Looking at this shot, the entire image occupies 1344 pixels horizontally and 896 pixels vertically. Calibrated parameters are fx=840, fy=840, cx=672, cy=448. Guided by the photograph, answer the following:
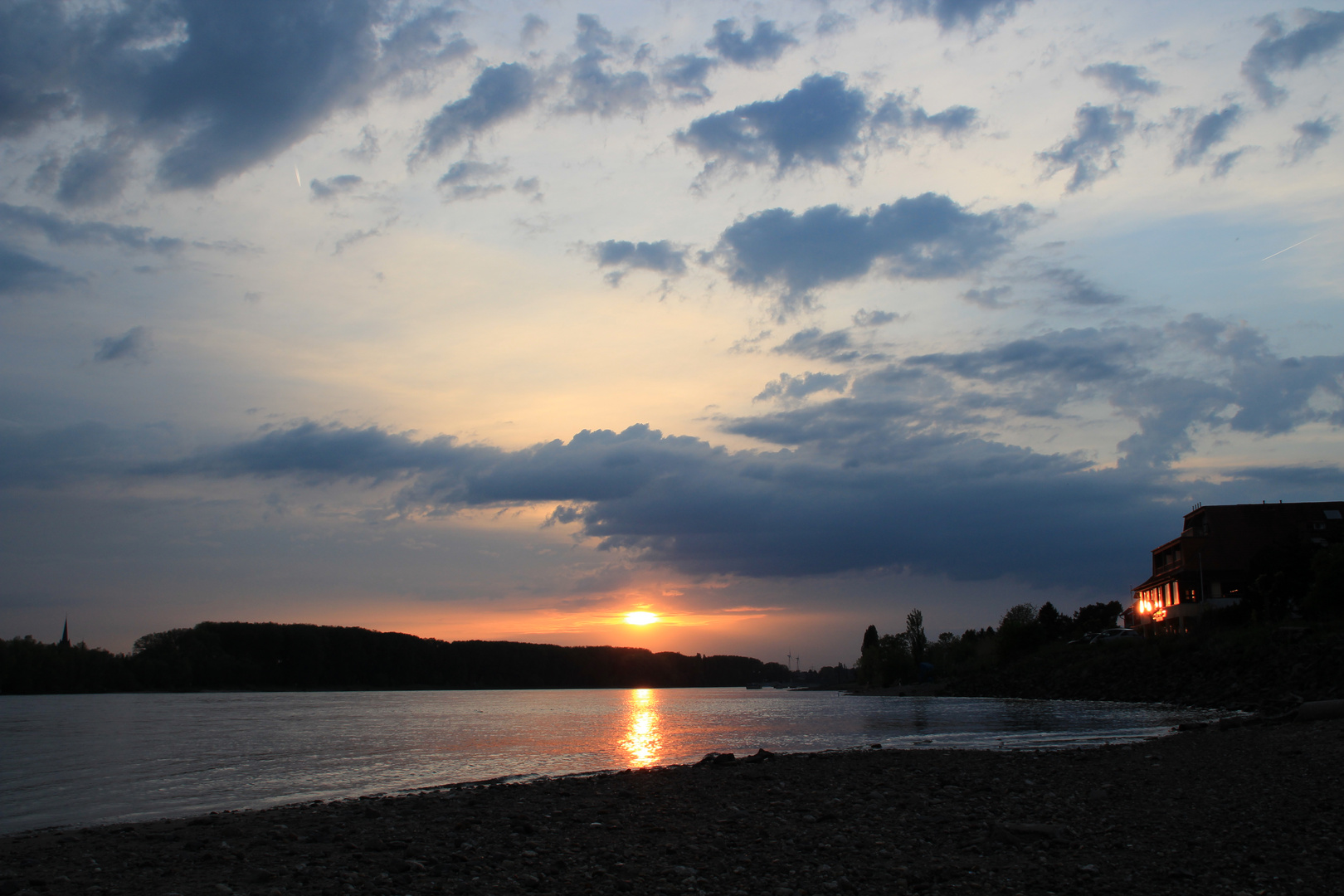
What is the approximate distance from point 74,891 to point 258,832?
4.04m

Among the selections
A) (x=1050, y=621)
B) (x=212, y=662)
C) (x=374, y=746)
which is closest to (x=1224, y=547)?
(x=1050, y=621)

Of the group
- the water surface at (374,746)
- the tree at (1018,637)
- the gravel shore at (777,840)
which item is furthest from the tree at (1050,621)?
the gravel shore at (777,840)

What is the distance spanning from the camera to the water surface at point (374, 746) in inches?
894

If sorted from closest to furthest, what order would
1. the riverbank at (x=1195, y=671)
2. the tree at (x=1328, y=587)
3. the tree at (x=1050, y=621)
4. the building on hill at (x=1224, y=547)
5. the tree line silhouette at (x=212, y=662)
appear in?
the riverbank at (x=1195, y=671) < the tree at (x=1328, y=587) < the building on hill at (x=1224, y=547) < the tree at (x=1050, y=621) < the tree line silhouette at (x=212, y=662)

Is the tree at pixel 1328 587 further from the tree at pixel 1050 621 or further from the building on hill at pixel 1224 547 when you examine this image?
the tree at pixel 1050 621

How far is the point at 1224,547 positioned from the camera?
80875mm

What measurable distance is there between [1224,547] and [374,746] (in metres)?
79.2

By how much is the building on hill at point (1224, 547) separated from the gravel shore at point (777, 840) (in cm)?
6778

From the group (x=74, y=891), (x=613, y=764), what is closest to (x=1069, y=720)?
(x=613, y=764)

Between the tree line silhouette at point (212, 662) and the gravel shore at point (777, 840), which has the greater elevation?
the gravel shore at point (777, 840)

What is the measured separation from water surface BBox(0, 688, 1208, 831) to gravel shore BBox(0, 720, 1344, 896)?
6.12 m

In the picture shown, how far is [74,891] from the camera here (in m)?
10.3

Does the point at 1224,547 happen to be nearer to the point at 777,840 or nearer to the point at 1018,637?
the point at 1018,637

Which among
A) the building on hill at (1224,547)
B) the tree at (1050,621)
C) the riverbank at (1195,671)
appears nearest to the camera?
the riverbank at (1195,671)
